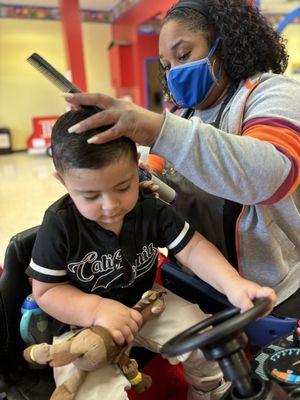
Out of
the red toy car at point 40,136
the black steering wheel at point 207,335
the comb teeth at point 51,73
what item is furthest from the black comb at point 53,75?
the red toy car at point 40,136

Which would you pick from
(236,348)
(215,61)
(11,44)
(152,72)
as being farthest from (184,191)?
(11,44)

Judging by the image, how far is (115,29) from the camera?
6.36m

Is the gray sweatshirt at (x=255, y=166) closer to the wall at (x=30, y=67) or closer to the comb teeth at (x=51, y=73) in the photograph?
the comb teeth at (x=51, y=73)

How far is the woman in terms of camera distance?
510mm

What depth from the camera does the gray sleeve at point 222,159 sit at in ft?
1.67

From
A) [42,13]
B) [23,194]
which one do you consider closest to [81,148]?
[23,194]

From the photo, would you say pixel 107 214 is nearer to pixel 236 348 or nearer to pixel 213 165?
pixel 213 165

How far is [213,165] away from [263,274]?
298 mm

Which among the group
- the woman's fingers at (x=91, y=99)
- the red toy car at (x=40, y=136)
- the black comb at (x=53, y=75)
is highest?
the black comb at (x=53, y=75)

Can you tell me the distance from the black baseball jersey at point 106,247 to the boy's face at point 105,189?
0.14 feet

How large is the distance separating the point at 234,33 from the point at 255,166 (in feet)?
1.19

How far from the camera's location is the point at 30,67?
6.16m

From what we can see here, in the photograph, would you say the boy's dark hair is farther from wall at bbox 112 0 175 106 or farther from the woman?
wall at bbox 112 0 175 106

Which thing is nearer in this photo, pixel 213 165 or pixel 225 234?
pixel 213 165
